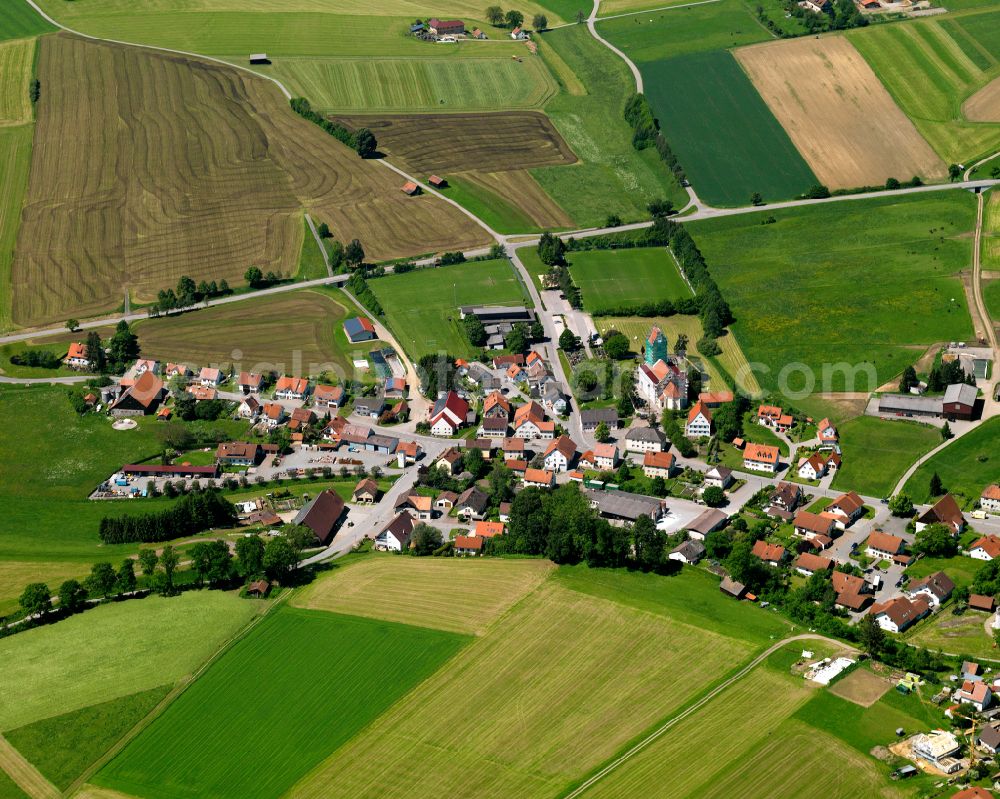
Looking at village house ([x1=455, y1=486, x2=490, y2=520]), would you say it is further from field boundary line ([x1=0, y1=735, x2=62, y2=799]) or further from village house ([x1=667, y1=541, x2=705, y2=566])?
field boundary line ([x1=0, y1=735, x2=62, y2=799])

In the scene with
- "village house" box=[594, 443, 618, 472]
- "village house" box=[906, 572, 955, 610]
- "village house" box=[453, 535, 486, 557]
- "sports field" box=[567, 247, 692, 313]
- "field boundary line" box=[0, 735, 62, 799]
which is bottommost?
"field boundary line" box=[0, 735, 62, 799]

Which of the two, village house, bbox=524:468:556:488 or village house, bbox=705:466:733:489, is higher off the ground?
village house, bbox=705:466:733:489

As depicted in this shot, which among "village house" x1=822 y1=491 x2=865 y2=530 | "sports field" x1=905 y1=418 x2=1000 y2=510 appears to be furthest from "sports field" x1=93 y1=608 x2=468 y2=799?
"sports field" x1=905 y1=418 x2=1000 y2=510

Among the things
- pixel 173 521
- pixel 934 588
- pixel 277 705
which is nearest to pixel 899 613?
pixel 934 588

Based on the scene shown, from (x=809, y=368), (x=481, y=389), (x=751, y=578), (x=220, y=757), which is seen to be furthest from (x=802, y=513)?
(x=220, y=757)

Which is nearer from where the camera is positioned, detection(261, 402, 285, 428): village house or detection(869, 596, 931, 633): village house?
detection(869, 596, 931, 633): village house

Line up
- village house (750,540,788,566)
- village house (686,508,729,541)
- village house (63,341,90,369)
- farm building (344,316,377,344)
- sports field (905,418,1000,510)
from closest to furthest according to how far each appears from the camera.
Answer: village house (750,540,788,566) → village house (686,508,729,541) → sports field (905,418,1000,510) → village house (63,341,90,369) → farm building (344,316,377,344)

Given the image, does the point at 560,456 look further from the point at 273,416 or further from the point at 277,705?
the point at 277,705
